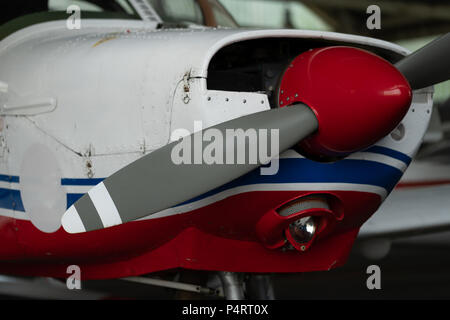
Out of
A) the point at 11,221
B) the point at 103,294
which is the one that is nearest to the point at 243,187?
the point at 11,221

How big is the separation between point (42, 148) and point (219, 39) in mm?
823

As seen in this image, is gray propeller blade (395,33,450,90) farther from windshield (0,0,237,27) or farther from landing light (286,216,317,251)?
windshield (0,0,237,27)

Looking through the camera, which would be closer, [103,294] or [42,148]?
[42,148]

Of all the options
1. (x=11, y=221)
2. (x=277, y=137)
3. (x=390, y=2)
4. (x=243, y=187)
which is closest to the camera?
(x=277, y=137)

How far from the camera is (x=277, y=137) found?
6.61 feet

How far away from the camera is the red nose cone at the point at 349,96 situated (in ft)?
6.52

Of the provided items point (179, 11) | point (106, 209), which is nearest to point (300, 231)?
point (106, 209)

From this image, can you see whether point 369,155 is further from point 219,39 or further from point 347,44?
point 219,39

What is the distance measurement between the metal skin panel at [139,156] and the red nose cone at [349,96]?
0.51 feet

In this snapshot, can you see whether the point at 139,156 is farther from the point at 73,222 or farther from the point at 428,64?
the point at 428,64

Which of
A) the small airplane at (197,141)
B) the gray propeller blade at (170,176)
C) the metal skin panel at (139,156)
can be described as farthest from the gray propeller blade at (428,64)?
the gray propeller blade at (170,176)

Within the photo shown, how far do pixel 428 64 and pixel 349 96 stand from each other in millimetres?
485

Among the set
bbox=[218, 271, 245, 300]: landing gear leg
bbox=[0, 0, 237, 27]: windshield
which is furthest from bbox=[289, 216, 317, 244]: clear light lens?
bbox=[0, 0, 237, 27]: windshield

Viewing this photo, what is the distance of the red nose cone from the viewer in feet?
6.52
